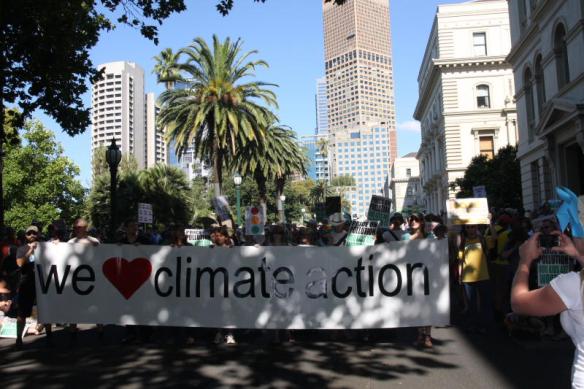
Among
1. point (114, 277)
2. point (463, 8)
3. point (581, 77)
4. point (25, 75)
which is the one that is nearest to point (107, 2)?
point (25, 75)

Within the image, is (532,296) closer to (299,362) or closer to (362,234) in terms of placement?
(299,362)

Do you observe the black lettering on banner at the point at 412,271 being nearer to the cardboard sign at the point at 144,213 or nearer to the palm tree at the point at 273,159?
the cardboard sign at the point at 144,213

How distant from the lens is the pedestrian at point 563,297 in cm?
249

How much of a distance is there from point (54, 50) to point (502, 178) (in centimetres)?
3164

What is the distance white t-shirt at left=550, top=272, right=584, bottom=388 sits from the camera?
2.48 m

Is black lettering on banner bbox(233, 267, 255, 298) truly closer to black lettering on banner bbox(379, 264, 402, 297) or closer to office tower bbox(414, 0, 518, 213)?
black lettering on banner bbox(379, 264, 402, 297)

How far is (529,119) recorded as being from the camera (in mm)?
29344

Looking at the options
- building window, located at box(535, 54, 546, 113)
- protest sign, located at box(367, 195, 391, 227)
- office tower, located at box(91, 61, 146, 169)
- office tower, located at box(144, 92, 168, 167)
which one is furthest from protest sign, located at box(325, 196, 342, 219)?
office tower, located at box(144, 92, 168, 167)

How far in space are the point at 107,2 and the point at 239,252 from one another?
7603mm

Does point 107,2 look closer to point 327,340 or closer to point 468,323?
point 327,340

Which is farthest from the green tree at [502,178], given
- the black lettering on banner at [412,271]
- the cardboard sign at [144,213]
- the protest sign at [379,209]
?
the black lettering on banner at [412,271]

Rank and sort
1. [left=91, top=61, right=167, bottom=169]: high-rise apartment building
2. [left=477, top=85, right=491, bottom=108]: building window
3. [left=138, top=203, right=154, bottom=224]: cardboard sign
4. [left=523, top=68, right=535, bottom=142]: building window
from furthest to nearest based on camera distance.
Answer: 1. [left=91, top=61, right=167, bottom=169]: high-rise apartment building
2. [left=477, top=85, right=491, bottom=108]: building window
3. [left=523, top=68, right=535, bottom=142]: building window
4. [left=138, top=203, right=154, bottom=224]: cardboard sign

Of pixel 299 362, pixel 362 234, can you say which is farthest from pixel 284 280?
pixel 362 234

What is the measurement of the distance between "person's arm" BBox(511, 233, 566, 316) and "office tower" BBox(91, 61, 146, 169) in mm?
145518
